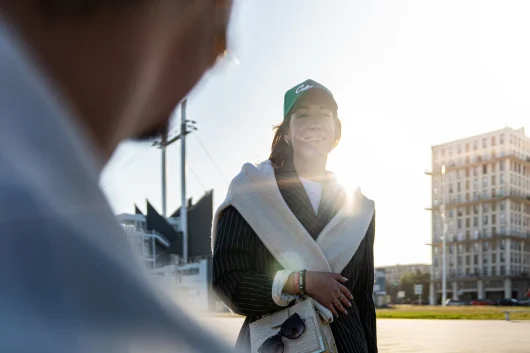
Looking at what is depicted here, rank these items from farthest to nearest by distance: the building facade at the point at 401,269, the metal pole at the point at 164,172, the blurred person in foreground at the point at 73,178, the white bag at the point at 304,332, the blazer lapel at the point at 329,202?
1. the building facade at the point at 401,269
2. the blazer lapel at the point at 329,202
3. the white bag at the point at 304,332
4. the metal pole at the point at 164,172
5. the blurred person in foreground at the point at 73,178

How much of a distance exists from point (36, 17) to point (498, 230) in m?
80.3

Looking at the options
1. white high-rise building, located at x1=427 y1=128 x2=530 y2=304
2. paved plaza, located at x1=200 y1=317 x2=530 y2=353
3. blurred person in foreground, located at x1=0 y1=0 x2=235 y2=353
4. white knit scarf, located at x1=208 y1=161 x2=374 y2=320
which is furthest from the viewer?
white high-rise building, located at x1=427 y1=128 x2=530 y2=304

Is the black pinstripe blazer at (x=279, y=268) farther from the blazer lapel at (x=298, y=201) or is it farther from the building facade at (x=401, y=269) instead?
the building facade at (x=401, y=269)

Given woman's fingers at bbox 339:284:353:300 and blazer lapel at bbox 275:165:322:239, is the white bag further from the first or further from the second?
blazer lapel at bbox 275:165:322:239

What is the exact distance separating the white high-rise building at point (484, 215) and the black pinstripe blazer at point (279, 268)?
7640cm

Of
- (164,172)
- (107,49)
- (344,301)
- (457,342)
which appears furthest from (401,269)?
(107,49)

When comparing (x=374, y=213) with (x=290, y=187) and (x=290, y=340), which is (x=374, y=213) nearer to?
(x=290, y=187)

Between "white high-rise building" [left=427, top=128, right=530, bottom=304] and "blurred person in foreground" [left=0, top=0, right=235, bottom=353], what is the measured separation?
78.3 metres

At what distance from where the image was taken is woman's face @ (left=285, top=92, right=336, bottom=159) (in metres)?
2.39

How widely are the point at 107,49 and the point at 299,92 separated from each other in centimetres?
205

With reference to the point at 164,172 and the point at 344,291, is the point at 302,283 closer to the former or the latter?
the point at 344,291

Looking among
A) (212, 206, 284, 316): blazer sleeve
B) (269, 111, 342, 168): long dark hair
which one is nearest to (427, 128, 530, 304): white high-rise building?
(269, 111, 342, 168): long dark hair

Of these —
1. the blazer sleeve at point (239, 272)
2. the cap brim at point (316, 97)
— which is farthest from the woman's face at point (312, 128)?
the blazer sleeve at point (239, 272)

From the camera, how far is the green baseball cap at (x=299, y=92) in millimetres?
2443
